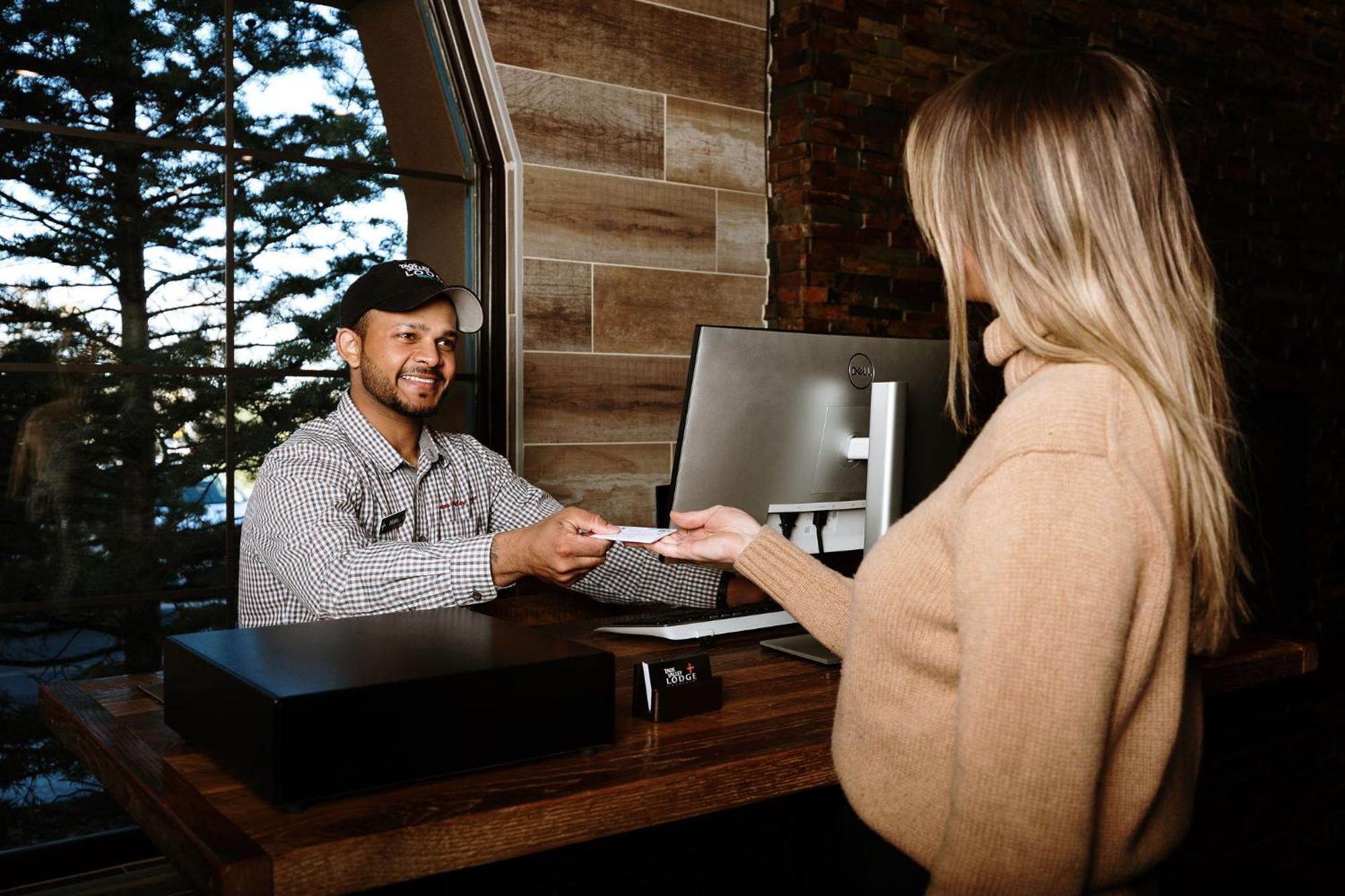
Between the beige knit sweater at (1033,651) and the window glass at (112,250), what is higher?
the window glass at (112,250)

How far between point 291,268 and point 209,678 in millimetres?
1885

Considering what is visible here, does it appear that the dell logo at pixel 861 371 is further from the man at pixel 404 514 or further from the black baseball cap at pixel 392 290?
the black baseball cap at pixel 392 290

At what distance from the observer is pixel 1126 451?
34.8 inches

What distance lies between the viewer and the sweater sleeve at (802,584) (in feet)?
4.84

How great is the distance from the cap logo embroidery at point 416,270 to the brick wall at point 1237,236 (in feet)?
4.44

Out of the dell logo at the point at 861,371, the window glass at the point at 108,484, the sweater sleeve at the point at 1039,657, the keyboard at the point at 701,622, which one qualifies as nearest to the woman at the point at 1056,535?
the sweater sleeve at the point at 1039,657

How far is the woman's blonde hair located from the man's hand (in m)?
0.79

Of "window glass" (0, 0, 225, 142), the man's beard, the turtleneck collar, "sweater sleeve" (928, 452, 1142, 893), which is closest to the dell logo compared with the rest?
the turtleneck collar

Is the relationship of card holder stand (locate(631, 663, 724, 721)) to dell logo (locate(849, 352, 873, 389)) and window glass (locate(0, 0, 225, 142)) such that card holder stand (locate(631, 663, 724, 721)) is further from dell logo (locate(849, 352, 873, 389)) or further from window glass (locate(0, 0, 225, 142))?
window glass (locate(0, 0, 225, 142))

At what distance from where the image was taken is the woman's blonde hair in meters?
0.93

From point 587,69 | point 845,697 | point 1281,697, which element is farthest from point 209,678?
point 1281,697

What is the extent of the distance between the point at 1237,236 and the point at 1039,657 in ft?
14.3

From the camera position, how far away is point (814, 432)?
1704 mm

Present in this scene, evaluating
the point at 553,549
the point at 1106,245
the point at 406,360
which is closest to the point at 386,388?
the point at 406,360
